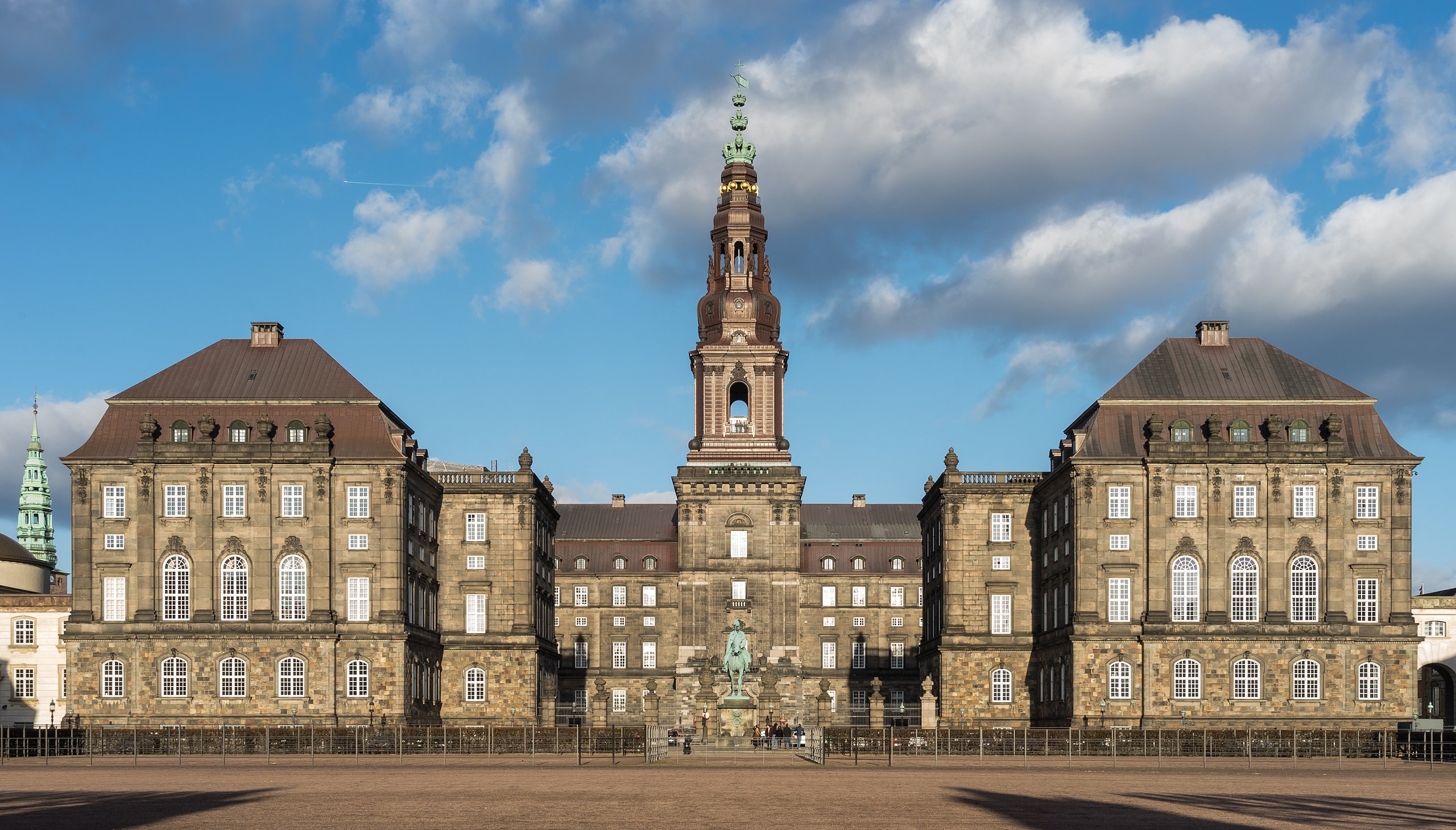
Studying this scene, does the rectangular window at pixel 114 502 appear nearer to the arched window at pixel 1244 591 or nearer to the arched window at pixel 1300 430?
the arched window at pixel 1244 591

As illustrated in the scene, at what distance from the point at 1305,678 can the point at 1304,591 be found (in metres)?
4.71

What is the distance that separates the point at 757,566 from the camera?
130m

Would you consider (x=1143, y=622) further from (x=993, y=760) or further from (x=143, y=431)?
(x=143, y=431)

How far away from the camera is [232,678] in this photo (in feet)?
316

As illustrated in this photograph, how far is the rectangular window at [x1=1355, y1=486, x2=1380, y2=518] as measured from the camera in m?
94.8

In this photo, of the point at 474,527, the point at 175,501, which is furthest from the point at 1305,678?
the point at 175,501

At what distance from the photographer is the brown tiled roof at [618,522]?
6127 inches

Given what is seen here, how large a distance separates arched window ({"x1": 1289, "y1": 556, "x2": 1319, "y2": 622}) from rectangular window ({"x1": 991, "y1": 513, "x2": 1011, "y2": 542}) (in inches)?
758

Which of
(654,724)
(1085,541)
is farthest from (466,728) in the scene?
(1085,541)

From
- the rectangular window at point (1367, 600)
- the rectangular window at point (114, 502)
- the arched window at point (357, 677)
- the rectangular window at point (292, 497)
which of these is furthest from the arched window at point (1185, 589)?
the rectangular window at point (114, 502)

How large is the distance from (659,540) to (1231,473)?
225 ft

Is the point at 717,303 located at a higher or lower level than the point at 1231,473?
higher

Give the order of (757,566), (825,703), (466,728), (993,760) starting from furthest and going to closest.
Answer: (757,566) < (825,703) < (466,728) < (993,760)

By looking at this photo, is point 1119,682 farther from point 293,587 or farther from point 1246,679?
point 293,587
